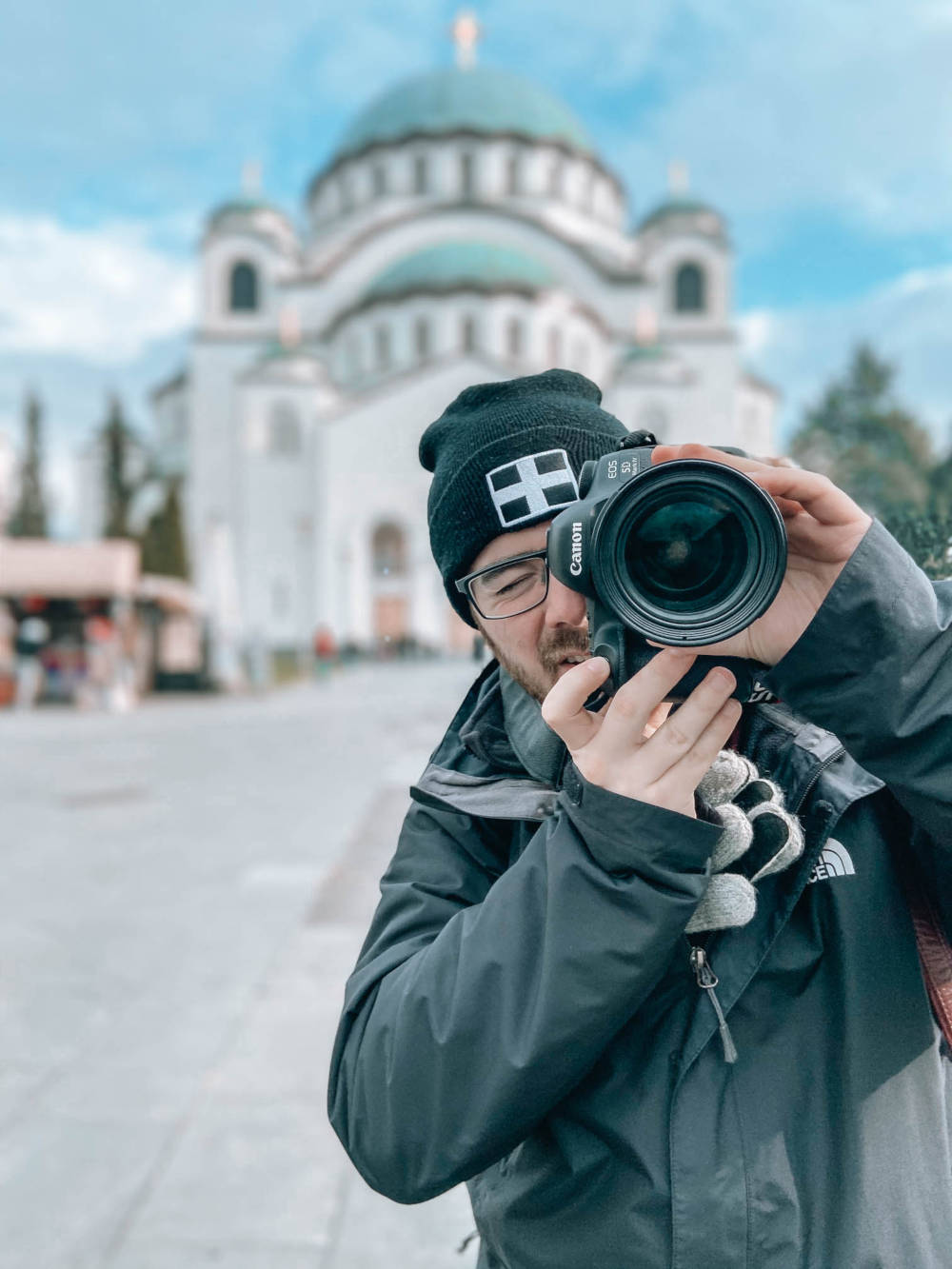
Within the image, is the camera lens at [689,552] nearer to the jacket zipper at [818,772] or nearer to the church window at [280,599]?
the jacket zipper at [818,772]

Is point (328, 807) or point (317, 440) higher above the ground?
point (317, 440)

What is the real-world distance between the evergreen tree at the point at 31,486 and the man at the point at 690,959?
190 feet

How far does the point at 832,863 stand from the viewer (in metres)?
0.99

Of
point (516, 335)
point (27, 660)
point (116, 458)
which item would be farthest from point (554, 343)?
point (27, 660)

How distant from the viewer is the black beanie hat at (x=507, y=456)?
1.14 m

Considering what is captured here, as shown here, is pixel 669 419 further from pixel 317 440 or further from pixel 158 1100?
pixel 158 1100

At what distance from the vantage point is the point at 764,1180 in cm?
92

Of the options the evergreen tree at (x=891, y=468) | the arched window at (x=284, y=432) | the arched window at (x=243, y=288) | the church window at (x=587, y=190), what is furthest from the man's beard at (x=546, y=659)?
the church window at (x=587, y=190)

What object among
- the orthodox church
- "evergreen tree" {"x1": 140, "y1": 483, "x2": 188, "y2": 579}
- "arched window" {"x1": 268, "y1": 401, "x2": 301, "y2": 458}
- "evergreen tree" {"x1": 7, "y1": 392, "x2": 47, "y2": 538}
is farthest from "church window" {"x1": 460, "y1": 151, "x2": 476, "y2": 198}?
"evergreen tree" {"x1": 7, "y1": 392, "x2": 47, "y2": 538}

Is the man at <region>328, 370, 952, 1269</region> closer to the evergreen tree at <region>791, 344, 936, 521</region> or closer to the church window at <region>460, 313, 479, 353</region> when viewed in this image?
the evergreen tree at <region>791, 344, 936, 521</region>

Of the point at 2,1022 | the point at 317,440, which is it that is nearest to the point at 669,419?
the point at 317,440

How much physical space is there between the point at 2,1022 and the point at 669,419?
109 ft

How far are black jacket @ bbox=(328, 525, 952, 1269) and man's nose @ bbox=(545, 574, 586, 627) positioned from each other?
6.7 inches

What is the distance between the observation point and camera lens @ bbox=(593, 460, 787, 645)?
876mm
